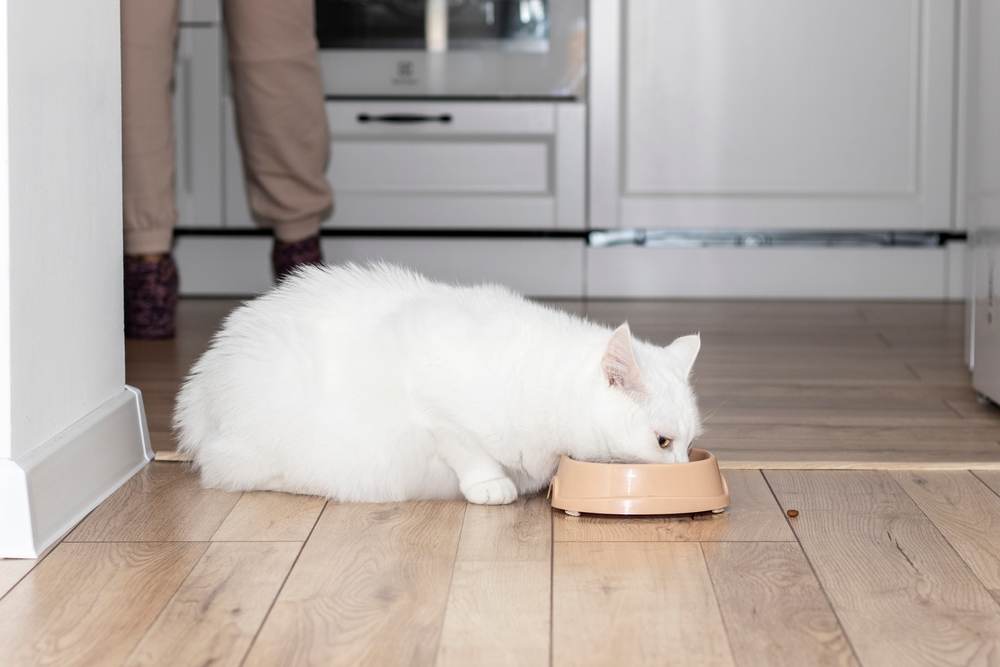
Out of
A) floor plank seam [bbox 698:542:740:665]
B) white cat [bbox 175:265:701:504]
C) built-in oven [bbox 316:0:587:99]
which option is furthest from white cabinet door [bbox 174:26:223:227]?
floor plank seam [bbox 698:542:740:665]

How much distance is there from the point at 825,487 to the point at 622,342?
1.32 ft

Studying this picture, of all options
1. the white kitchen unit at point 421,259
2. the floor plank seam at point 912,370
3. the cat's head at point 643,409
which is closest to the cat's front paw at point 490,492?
the cat's head at point 643,409

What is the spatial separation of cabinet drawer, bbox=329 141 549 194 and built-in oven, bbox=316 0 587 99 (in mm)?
143

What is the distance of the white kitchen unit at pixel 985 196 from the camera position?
209cm

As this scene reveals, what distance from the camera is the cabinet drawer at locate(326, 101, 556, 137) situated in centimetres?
365

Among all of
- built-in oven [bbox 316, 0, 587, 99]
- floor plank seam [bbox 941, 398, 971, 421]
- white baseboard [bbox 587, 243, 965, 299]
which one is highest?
built-in oven [bbox 316, 0, 587, 99]

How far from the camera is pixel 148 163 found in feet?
8.88

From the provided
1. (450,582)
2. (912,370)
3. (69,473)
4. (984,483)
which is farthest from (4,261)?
(912,370)

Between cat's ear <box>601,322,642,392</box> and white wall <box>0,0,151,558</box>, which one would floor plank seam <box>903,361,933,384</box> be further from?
white wall <box>0,0,151,558</box>

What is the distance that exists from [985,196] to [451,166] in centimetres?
182

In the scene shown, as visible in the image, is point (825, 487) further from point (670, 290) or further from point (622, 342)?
point (670, 290)

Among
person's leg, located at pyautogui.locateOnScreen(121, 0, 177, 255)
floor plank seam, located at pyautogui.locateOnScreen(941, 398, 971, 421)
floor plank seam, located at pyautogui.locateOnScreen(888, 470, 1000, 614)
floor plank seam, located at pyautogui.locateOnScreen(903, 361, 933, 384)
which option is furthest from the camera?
person's leg, located at pyautogui.locateOnScreen(121, 0, 177, 255)

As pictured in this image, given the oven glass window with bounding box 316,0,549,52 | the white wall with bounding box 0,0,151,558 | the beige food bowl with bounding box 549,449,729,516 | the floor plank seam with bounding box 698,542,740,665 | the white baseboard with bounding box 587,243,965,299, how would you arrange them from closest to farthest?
the floor plank seam with bounding box 698,542,740,665 → the white wall with bounding box 0,0,151,558 → the beige food bowl with bounding box 549,449,729,516 → the oven glass window with bounding box 316,0,549,52 → the white baseboard with bounding box 587,243,965,299

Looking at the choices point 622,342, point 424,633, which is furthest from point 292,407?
point 424,633
